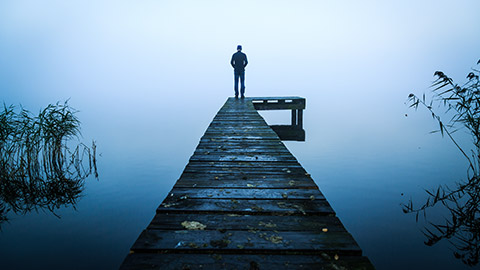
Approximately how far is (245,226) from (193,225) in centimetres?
28

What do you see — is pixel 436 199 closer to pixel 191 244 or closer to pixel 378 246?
pixel 378 246

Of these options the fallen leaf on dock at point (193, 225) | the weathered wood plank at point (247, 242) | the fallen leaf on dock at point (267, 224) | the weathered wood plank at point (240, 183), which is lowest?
the weathered wood plank at point (247, 242)

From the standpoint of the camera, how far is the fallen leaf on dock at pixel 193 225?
1483 millimetres

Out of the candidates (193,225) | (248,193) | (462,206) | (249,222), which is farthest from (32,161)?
(462,206)

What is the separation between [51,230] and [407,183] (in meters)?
7.31

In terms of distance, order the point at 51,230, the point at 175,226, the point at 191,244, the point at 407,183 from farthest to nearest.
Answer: the point at 407,183 → the point at 51,230 → the point at 175,226 → the point at 191,244

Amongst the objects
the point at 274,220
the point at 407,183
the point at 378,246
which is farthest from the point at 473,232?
the point at 274,220

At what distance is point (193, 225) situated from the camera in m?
1.51

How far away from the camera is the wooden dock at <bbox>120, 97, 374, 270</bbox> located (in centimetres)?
122

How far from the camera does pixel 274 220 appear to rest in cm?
159

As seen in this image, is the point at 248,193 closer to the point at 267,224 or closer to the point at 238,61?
the point at 267,224

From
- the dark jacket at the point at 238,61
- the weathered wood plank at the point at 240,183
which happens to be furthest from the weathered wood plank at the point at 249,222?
the dark jacket at the point at 238,61

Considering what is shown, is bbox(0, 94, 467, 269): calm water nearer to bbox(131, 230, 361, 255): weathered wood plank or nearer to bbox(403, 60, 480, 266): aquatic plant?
bbox(403, 60, 480, 266): aquatic plant

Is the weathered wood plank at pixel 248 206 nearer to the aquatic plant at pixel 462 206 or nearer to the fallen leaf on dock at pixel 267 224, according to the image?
the fallen leaf on dock at pixel 267 224
